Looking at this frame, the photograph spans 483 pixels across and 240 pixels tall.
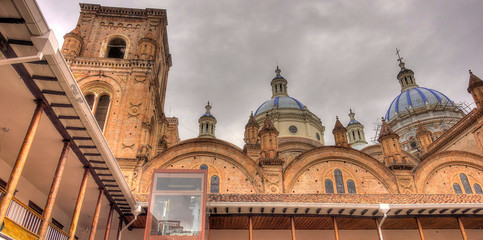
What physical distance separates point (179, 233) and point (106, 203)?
403 cm

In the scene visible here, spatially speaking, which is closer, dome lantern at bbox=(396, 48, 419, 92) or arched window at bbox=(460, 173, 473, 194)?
arched window at bbox=(460, 173, 473, 194)

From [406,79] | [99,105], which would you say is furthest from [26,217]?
[406,79]

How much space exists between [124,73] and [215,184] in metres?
11.1

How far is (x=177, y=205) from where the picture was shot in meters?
13.9

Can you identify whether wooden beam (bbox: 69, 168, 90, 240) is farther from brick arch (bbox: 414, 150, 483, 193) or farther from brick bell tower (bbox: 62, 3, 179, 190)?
brick arch (bbox: 414, 150, 483, 193)

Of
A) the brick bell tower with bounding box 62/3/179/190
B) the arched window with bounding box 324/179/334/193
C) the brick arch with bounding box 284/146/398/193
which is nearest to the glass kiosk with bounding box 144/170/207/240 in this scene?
the brick bell tower with bounding box 62/3/179/190

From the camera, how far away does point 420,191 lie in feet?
75.5

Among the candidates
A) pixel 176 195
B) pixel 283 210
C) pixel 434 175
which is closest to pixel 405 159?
pixel 434 175

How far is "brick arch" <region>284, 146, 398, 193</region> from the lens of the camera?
22984mm

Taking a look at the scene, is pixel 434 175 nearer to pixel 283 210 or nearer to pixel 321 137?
pixel 283 210

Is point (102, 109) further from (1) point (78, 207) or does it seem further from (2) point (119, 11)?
(1) point (78, 207)

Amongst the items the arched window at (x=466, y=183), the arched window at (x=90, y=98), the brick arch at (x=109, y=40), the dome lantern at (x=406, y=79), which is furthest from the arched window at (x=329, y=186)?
the dome lantern at (x=406, y=79)

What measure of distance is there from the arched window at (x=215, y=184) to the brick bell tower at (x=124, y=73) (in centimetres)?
453

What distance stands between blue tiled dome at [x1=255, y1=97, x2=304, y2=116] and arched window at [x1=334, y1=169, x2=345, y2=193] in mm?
19972
